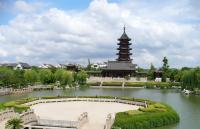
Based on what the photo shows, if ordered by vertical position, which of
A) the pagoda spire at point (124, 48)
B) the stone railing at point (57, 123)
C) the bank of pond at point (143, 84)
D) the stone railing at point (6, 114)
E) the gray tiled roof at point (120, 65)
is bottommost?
the stone railing at point (57, 123)

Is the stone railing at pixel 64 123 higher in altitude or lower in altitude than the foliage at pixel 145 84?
lower

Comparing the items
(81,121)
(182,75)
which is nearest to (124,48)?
(182,75)

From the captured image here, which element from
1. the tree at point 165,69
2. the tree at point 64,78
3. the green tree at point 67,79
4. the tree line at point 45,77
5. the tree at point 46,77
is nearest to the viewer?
the tree line at point 45,77

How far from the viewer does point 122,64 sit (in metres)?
137

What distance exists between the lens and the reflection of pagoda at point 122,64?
136m

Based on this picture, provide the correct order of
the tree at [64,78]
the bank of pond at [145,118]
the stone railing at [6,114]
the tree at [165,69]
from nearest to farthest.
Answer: the bank of pond at [145,118] < the stone railing at [6,114] < the tree at [64,78] < the tree at [165,69]

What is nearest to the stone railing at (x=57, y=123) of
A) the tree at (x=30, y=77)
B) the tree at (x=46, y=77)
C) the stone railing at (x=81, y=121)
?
the stone railing at (x=81, y=121)

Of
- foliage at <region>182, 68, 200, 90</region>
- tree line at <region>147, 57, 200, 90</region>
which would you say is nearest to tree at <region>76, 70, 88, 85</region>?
tree line at <region>147, 57, 200, 90</region>

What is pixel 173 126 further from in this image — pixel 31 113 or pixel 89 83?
pixel 89 83

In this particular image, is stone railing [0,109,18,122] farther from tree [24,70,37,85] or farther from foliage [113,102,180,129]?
tree [24,70,37,85]

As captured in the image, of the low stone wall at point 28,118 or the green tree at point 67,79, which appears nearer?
the low stone wall at point 28,118

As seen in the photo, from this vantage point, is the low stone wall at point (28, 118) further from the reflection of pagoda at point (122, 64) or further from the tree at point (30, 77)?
the reflection of pagoda at point (122, 64)

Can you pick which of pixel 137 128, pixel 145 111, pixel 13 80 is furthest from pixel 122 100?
pixel 13 80

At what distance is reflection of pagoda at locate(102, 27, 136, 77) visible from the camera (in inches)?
5364
